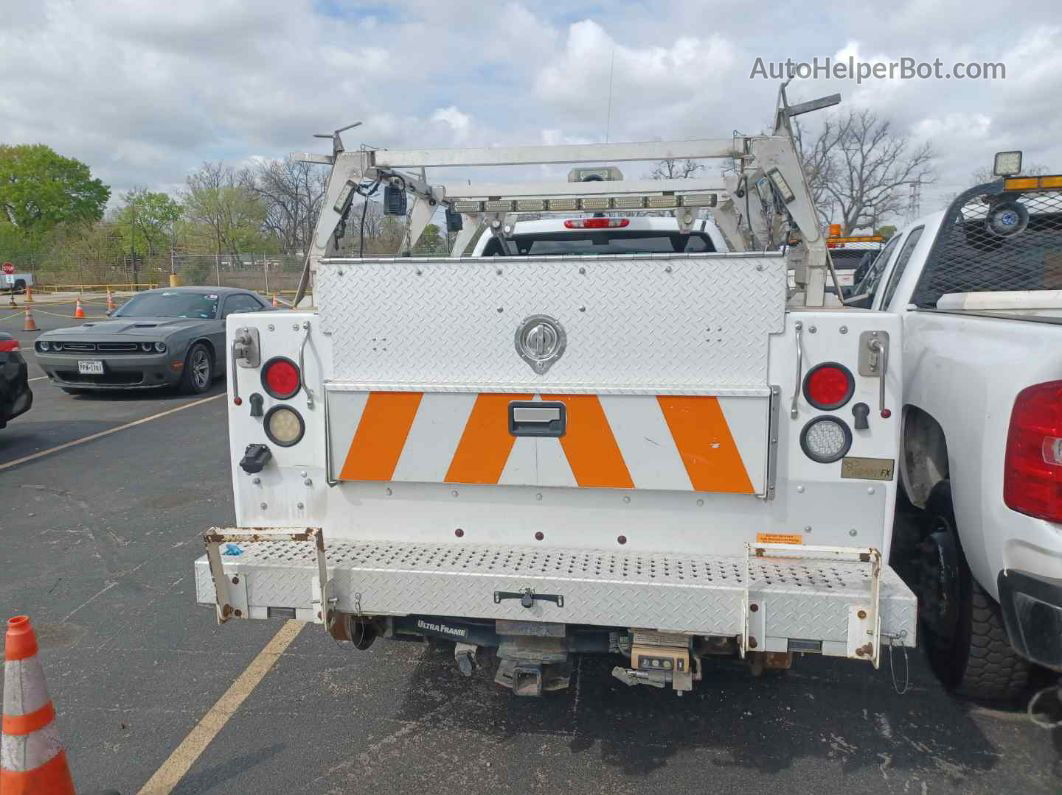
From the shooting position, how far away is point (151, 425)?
9.16m

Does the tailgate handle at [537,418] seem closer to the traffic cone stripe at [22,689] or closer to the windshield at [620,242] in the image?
the traffic cone stripe at [22,689]

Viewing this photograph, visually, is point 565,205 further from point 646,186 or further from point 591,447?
point 591,447

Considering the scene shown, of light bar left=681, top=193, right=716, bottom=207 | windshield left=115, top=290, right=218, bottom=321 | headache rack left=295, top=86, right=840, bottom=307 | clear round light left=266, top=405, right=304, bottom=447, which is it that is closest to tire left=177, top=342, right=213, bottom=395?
windshield left=115, top=290, right=218, bottom=321

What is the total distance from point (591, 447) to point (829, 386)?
811 mm

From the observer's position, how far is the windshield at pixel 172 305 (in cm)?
1188

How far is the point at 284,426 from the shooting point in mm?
3010

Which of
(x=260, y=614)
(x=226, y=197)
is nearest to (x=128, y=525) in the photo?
(x=260, y=614)

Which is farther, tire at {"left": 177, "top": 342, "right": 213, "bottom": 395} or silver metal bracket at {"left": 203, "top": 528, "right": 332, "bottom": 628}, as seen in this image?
tire at {"left": 177, "top": 342, "right": 213, "bottom": 395}

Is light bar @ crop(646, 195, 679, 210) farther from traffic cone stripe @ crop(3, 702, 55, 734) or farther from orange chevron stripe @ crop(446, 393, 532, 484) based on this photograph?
traffic cone stripe @ crop(3, 702, 55, 734)

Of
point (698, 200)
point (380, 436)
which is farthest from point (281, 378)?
point (698, 200)

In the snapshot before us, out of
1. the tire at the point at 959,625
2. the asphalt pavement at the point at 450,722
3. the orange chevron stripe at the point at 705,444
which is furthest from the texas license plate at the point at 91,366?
the tire at the point at 959,625

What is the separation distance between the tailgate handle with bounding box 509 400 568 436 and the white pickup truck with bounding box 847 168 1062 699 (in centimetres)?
141

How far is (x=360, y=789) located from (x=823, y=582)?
68.4 inches

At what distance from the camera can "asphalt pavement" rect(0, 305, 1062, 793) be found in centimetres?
289
